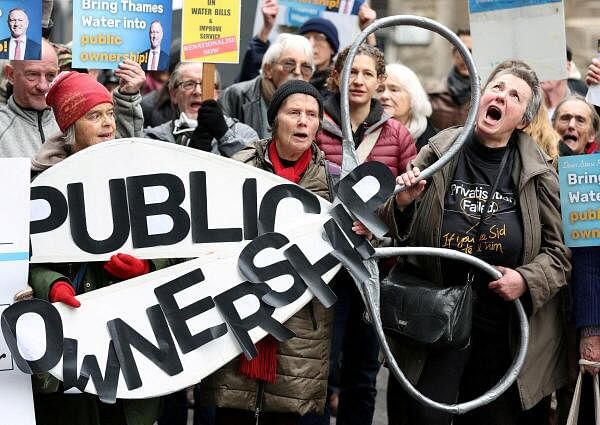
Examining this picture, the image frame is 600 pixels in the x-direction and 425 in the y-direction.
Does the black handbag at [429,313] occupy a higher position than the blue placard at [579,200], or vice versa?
the blue placard at [579,200]

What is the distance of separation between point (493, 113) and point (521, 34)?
904 millimetres

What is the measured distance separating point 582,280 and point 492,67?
126 centimetres

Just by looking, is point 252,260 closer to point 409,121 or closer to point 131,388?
point 131,388

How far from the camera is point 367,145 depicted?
6.39 metres

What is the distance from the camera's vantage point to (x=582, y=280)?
5617 mm

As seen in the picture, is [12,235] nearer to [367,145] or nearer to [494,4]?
[367,145]

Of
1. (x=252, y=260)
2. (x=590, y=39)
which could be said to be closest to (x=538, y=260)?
(x=252, y=260)

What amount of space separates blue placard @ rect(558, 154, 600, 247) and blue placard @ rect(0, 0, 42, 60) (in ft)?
7.28

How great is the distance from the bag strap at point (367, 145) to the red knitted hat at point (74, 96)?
146 centimetres

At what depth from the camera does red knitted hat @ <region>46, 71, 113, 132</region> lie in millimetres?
5227

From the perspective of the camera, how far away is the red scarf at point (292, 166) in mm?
5469

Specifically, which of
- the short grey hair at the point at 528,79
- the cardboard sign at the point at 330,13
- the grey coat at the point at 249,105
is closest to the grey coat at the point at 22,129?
the grey coat at the point at 249,105

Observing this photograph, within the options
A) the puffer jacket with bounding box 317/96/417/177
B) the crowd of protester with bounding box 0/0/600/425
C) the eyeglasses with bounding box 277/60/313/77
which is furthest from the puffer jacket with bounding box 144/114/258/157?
the eyeglasses with bounding box 277/60/313/77

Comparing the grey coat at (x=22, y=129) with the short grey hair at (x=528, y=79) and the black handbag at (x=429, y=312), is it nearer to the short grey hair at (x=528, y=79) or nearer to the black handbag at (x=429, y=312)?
the black handbag at (x=429, y=312)
